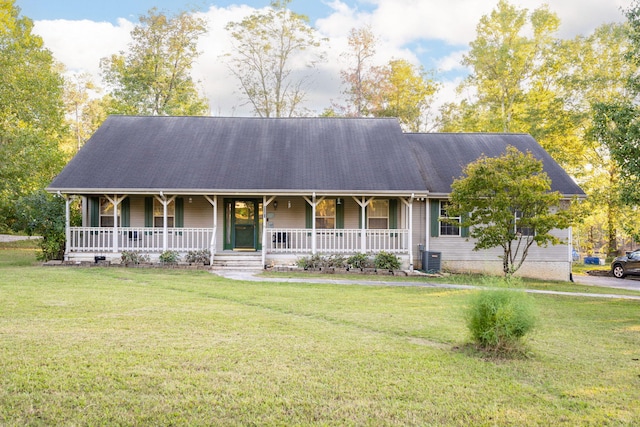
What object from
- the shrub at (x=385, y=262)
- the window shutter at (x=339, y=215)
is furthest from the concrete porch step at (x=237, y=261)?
the shrub at (x=385, y=262)

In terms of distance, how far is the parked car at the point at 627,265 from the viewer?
2002 cm

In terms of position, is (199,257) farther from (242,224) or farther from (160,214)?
(160,214)

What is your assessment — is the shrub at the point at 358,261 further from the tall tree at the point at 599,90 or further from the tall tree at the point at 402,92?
the tall tree at the point at 402,92

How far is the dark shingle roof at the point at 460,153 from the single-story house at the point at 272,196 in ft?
0.24

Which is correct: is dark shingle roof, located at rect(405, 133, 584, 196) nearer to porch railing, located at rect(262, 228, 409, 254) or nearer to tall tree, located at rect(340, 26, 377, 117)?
porch railing, located at rect(262, 228, 409, 254)

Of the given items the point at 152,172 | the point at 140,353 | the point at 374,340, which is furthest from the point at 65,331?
the point at 152,172

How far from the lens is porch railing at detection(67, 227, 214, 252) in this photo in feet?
53.5

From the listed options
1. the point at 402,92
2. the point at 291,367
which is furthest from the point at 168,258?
the point at 402,92

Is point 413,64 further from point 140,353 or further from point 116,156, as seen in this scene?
point 140,353

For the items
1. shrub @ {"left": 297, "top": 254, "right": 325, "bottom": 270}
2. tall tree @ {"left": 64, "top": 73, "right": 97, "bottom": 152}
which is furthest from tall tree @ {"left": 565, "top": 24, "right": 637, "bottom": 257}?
tall tree @ {"left": 64, "top": 73, "right": 97, "bottom": 152}

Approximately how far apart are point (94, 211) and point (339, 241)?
9.22 metres

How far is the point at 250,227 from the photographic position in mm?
17781

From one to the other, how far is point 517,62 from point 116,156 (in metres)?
23.2

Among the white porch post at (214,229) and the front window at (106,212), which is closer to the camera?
the white porch post at (214,229)
